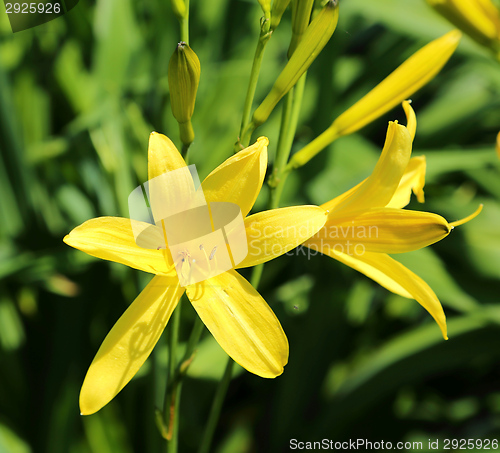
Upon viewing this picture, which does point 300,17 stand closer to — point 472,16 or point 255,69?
point 255,69

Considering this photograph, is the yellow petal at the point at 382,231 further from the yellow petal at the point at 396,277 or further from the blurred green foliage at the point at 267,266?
the blurred green foliage at the point at 267,266

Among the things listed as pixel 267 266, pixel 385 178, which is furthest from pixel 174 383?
pixel 267 266

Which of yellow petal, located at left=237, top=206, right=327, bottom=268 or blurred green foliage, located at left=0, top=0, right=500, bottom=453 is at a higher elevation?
yellow petal, located at left=237, top=206, right=327, bottom=268

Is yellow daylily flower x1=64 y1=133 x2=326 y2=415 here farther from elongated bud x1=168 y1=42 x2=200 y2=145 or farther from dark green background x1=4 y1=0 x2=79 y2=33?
dark green background x1=4 y1=0 x2=79 y2=33

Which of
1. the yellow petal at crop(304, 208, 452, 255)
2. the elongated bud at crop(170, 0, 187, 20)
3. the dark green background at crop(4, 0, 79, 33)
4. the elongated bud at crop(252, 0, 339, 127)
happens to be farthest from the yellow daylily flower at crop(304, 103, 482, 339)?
the dark green background at crop(4, 0, 79, 33)

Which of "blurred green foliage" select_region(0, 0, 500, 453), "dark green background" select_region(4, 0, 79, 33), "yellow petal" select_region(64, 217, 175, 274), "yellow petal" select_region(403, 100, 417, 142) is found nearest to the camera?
"yellow petal" select_region(64, 217, 175, 274)

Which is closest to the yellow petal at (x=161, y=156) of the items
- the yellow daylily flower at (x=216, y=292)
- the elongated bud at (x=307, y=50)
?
the yellow daylily flower at (x=216, y=292)
